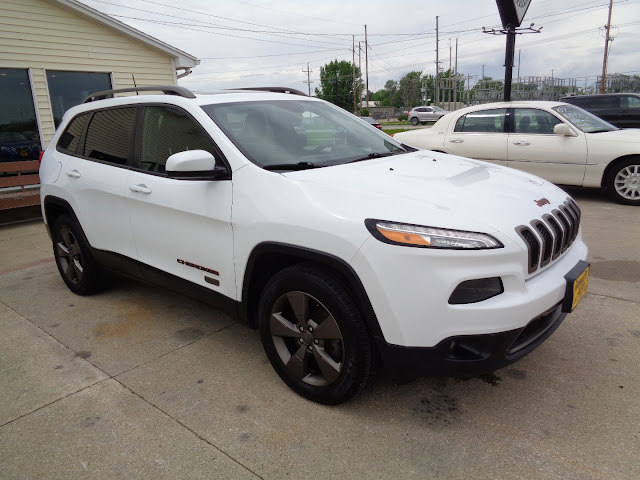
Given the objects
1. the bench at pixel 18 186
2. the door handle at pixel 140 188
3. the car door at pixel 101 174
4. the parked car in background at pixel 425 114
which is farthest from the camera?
the parked car in background at pixel 425 114

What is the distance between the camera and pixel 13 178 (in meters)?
8.12

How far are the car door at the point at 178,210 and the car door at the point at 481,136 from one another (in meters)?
6.08

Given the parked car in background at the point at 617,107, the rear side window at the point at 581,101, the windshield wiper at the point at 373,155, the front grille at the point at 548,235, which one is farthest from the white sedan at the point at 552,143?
the front grille at the point at 548,235

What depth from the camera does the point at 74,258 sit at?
4340mm

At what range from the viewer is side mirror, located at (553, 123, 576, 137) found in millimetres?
7328

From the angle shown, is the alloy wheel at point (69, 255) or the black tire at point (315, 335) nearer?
the black tire at point (315, 335)

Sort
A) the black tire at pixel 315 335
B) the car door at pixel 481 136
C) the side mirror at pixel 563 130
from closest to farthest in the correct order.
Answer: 1. the black tire at pixel 315 335
2. the side mirror at pixel 563 130
3. the car door at pixel 481 136

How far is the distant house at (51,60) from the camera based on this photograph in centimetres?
975

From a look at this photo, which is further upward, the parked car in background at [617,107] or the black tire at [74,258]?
the parked car in background at [617,107]

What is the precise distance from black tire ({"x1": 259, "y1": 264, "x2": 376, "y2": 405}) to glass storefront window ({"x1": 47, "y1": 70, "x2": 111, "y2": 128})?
9.86m

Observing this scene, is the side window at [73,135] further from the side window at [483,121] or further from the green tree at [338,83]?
the green tree at [338,83]

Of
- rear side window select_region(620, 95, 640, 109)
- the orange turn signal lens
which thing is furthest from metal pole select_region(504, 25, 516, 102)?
the orange turn signal lens

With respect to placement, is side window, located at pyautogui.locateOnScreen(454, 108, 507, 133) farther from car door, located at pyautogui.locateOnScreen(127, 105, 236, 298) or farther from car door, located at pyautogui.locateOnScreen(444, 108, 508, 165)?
car door, located at pyautogui.locateOnScreen(127, 105, 236, 298)

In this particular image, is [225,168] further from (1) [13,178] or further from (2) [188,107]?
(1) [13,178]
